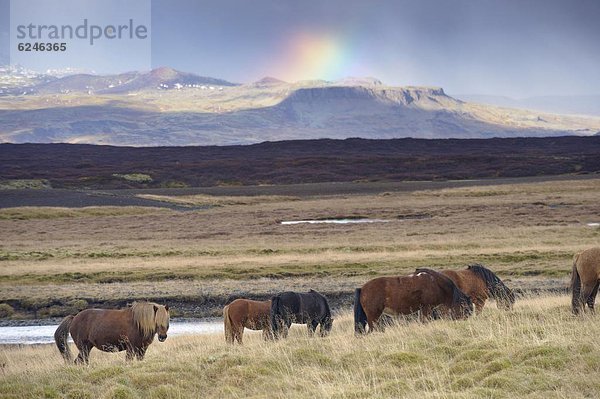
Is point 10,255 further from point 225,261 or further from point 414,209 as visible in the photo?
point 414,209

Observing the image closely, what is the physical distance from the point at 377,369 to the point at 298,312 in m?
5.10

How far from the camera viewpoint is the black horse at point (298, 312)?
15.0 meters

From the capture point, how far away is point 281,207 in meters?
66.6

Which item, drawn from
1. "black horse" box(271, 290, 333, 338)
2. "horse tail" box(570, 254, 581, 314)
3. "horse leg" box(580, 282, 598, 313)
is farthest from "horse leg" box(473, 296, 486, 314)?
"black horse" box(271, 290, 333, 338)

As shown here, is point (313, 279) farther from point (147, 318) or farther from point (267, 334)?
point (147, 318)

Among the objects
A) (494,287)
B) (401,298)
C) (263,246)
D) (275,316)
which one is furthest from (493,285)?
(263,246)

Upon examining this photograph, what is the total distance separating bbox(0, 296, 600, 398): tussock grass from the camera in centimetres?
945

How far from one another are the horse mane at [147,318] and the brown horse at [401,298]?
357 centimetres

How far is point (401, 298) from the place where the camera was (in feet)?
45.1

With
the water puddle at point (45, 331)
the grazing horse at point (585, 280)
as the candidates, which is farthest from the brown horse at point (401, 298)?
the water puddle at point (45, 331)

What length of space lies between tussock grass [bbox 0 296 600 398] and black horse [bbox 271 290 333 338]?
7.13 ft

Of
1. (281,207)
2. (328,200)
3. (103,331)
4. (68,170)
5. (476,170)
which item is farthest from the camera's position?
(68,170)

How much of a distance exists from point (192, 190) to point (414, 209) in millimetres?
37850

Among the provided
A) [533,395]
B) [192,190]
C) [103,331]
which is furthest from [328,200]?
[533,395]
